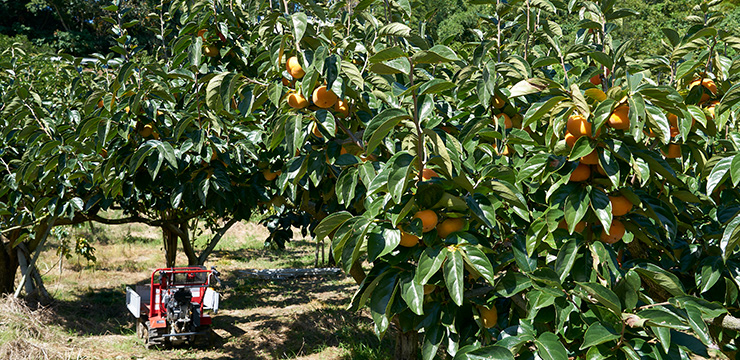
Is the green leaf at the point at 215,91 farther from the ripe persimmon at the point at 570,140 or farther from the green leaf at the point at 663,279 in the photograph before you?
the green leaf at the point at 663,279

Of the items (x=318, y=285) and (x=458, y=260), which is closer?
(x=458, y=260)

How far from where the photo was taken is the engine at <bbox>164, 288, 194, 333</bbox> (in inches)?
259

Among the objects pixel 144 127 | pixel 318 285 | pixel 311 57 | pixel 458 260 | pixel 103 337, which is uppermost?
pixel 311 57

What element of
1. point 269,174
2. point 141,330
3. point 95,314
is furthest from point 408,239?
point 95,314

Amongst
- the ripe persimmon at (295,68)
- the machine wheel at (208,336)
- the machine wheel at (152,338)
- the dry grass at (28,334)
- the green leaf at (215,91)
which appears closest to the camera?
the ripe persimmon at (295,68)

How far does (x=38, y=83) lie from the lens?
5055mm

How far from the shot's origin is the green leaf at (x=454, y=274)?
1214 millimetres

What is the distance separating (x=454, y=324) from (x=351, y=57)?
1155 millimetres

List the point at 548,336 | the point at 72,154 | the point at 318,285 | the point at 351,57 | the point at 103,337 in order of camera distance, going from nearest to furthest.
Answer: the point at 548,336, the point at 351,57, the point at 72,154, the point at 103,337, the point at 318,285

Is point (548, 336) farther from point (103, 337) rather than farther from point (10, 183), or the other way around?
point (103, 337)

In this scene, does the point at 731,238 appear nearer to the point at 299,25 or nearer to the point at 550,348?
the point at 550,348

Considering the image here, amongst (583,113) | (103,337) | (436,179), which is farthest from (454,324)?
(103,337)

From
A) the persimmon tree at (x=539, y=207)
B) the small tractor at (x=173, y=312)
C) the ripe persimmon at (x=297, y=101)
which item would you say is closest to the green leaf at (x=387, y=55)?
the persimmon tree at (x=539, y=207)

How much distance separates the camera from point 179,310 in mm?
6668
